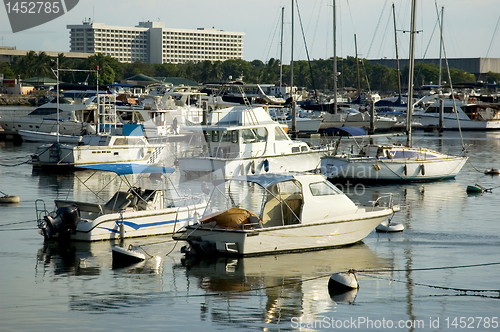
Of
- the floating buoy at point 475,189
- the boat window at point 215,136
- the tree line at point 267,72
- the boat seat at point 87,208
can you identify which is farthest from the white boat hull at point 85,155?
the tree line at point 267,72

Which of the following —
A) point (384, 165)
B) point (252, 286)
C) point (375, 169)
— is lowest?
point (252, 286)

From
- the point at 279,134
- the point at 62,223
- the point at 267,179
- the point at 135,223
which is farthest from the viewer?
the point at 279,134

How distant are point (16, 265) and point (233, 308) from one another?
7064mm

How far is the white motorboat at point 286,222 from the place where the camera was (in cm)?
1945

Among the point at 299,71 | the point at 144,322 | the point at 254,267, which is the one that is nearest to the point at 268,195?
the point at 254,267

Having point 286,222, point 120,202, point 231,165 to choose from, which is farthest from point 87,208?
point 231,165

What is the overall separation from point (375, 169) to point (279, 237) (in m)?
16.6

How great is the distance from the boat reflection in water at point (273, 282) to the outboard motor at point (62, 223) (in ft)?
13.6

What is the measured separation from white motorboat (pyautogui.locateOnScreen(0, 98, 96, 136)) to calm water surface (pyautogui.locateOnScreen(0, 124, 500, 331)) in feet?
106

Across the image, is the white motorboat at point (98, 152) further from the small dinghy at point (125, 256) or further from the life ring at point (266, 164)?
the small dinghy at point (125, 256)

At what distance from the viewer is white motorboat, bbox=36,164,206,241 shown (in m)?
21.4

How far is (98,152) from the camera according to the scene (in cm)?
3953

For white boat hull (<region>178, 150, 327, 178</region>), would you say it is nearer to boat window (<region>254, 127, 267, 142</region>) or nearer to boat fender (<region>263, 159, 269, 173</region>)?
boat fender (<region>263, 159, 269, 173</region>)

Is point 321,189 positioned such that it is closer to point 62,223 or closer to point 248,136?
point 62,223
